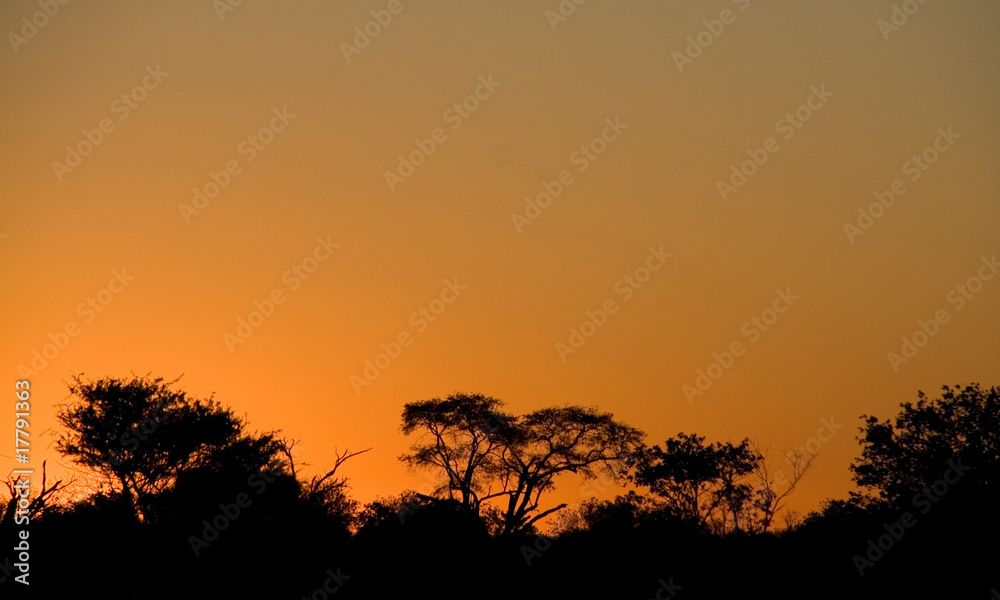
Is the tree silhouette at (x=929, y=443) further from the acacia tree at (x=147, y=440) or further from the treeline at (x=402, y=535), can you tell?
the acacia tree at (x=147, y=440)

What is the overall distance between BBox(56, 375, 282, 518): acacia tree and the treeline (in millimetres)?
92

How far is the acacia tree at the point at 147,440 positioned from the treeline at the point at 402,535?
9 cm

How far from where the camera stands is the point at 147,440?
67938mm

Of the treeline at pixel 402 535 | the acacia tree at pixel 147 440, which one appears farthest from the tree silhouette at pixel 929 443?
the acacia tree at pixel 147 440

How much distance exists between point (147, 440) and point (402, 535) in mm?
22757

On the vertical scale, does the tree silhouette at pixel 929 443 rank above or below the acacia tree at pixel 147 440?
below

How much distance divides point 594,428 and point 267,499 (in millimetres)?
28783

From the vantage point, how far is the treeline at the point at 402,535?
4803cm

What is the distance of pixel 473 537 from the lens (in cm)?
5209

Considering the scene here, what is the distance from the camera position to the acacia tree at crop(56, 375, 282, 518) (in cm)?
6638

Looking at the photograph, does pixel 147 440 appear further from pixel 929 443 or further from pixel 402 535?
pixel 929 443

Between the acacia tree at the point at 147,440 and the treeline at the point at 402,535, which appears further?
the acacia tree at the point at 147,440

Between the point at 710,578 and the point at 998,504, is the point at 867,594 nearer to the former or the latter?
the point at 710,578

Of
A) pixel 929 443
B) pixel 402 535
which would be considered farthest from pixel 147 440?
pixel 929 443
